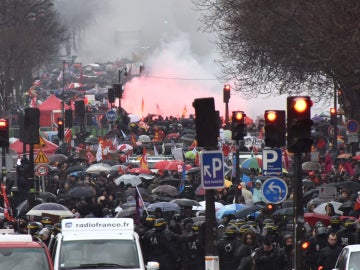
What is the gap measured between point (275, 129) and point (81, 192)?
50.1 feet

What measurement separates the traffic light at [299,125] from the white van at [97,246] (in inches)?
111

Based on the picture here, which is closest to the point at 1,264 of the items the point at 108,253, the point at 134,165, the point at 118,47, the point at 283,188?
the point at 108,253

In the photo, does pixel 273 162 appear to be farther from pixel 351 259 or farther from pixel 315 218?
pixel 351 259

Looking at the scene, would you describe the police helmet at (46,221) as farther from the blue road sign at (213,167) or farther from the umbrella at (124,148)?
the umbrella at (124,148)

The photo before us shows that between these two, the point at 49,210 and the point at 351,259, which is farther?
the point at 49,210

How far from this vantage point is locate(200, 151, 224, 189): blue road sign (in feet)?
71.4

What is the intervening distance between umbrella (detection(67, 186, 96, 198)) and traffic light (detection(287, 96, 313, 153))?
686 inches

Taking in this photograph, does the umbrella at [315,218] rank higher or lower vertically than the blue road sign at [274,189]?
lower

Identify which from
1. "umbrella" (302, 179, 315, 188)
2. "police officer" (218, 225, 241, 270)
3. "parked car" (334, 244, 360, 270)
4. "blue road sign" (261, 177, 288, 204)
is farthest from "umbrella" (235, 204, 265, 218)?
"parked car" (334, 244, 360, 270)

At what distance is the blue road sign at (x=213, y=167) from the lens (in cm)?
2177

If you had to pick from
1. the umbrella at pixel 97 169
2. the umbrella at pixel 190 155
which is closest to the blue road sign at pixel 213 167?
the umbrella at pixel 97 169

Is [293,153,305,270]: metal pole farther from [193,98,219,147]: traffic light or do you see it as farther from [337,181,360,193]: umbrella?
[337,181,360,193]: umbrella

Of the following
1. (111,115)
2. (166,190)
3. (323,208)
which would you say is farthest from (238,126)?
(111,115)

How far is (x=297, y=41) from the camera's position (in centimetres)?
4516
